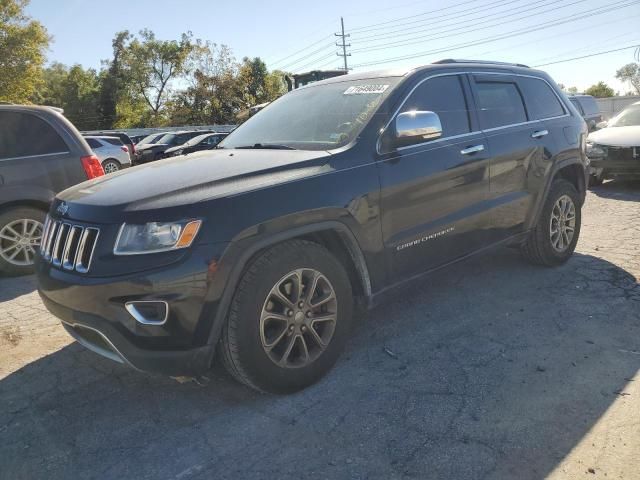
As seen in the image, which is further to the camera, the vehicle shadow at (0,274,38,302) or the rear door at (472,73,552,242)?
the vehicle shadow at (0,274,38,302)

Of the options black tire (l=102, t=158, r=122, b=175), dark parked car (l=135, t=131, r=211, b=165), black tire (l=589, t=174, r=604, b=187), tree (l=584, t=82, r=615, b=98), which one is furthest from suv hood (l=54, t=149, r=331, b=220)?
tree (l=584, t=82, r=615, b=98)

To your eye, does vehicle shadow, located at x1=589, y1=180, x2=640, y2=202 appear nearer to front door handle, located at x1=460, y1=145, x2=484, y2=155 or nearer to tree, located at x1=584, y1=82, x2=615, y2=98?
front door handle, located at x1=460, y1=145, x2=484, y2=155

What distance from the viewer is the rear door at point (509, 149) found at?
4085 millimetres

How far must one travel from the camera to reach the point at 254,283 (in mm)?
2629

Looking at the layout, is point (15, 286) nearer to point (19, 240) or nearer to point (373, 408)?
point (19, 240)

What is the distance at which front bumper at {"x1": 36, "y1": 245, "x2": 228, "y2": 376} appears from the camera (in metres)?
2.43

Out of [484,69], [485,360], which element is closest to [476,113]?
[484,69]

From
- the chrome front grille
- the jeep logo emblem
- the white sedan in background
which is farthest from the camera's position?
the white sedan in background

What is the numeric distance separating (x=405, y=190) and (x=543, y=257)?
215cm

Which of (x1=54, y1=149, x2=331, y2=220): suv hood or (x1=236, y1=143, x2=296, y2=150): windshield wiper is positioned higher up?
(x1=236, y1=143, x2=296, y2=150): windshield wiper

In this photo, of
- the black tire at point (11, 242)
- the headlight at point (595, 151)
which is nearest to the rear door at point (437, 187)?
the black tire at point (11, 242)

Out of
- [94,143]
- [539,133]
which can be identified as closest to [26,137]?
[539,133]

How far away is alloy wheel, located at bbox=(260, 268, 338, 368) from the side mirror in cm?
106

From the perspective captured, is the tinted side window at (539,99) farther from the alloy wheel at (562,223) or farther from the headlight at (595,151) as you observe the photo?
the headlight at (595,151)
